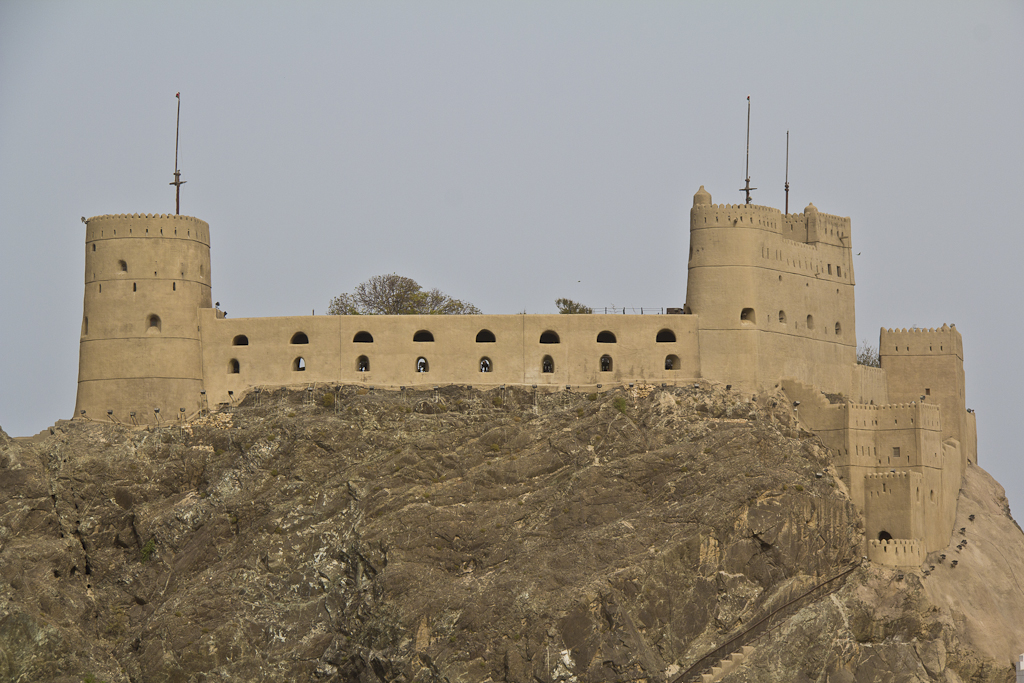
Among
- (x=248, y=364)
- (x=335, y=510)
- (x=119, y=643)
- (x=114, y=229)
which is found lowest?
(x=119, y=643)

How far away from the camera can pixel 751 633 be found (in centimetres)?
8250

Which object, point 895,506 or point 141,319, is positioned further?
point 141,319

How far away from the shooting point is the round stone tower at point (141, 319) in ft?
306

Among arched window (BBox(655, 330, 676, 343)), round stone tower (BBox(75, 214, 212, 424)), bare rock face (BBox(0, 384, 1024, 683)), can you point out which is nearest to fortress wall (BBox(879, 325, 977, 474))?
bare rock face (BBox(0, 384, 1024, 683))

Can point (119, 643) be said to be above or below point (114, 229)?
below

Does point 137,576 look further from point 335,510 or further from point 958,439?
point 958,439

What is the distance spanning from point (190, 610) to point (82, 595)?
566 centimetres

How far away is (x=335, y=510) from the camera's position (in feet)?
287

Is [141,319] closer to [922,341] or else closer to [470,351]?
[470,351]

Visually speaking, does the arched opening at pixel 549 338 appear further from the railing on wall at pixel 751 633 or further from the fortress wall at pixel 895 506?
the railing on wall at pixel 751 633

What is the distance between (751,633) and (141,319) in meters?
34.6

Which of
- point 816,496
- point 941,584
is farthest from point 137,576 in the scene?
point 941,584

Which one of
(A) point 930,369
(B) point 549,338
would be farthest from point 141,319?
(A) point 930,369

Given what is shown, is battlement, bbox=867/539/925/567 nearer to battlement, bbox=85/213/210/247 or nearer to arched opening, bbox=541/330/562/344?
arched opening, bbox=541/330/562/344
